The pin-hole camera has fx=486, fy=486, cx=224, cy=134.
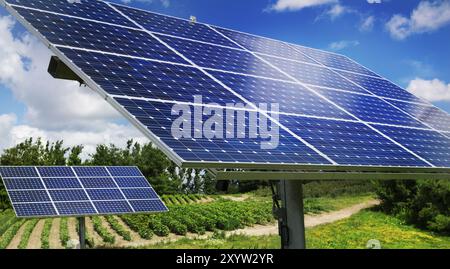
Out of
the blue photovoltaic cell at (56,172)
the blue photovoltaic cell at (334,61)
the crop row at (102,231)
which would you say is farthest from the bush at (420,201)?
the blue photovoltaic cell at (56,172)

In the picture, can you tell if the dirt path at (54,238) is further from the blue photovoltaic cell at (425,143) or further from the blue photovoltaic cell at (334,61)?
the blue photovoltaic cell at (425,143)

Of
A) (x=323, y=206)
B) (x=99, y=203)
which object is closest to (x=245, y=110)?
(x=99, y=203)

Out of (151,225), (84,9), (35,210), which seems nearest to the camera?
(84,9)

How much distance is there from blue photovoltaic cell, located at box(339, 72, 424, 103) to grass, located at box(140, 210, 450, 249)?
41.9 feet

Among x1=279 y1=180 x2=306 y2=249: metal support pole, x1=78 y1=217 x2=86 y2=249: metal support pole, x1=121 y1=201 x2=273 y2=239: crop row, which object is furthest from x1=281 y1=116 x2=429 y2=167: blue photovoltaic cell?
x1=121 y1=201 x2=273 y2=239: crop row

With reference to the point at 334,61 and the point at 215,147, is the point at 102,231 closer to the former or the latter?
the point at 334,61

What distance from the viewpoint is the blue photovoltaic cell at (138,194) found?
18.6 metres

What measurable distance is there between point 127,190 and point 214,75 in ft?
29.2

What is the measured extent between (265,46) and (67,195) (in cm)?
896

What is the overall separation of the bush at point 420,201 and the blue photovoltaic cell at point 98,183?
80.5 ft

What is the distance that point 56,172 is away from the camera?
19.2 m

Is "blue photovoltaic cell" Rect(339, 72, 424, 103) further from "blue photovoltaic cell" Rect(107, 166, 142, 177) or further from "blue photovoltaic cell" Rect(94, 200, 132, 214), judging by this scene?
"blue photovoltaic cell" Rect(107, 166, 142, 177)

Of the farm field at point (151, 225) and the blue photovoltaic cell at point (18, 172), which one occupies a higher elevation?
the blue photovoltaic cell at point (18, 172)

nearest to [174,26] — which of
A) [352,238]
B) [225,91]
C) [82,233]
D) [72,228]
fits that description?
[225,91]
